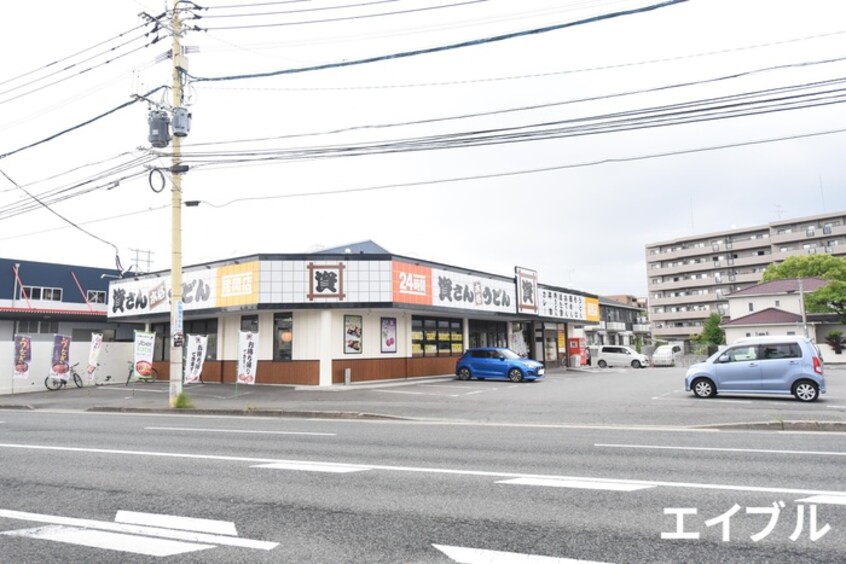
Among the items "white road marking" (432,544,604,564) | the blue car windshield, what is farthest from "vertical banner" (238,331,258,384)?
"white road marking" (432,544,604,564)

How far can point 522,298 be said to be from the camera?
30.4 metres

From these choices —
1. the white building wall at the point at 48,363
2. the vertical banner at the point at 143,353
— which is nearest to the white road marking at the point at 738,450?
the vertical banner at the point at 143,353

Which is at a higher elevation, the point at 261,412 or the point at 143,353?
the point at 143,353

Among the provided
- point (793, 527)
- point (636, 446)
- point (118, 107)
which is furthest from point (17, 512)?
point (118, 107)

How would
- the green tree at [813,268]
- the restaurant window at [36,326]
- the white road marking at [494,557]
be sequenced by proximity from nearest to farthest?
the white road marking at [494,557] < the restaurant window at [36,326] < the green tree at [813,268]

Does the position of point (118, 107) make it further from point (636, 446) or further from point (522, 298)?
point (522, 298)

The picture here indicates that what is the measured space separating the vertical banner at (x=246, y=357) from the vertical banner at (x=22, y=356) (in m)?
12.0

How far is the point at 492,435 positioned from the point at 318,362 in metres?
12.7

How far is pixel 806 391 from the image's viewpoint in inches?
591

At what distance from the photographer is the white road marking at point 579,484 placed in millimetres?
6090

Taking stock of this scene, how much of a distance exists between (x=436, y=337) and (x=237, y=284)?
1006 centimetres

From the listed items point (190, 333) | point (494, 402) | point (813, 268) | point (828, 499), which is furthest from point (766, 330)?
point (828, 499)

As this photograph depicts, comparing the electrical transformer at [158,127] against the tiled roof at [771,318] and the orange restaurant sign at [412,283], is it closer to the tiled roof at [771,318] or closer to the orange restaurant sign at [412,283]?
the orange restaurant sign at [412,283]

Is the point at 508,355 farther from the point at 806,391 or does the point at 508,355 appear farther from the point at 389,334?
the point at 806,391
